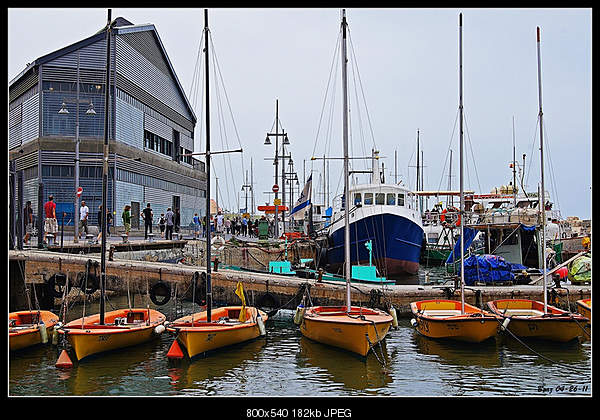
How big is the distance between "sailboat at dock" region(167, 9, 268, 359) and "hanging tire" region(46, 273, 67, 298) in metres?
5.56

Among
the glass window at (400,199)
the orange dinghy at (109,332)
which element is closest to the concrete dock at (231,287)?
the orange dinghy at (109,332)

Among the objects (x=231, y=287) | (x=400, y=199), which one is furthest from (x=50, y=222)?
(x=400, y=199)

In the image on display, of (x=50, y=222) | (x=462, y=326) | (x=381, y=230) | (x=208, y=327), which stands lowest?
(x=462, y=326)

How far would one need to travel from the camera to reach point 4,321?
10141 millimetres

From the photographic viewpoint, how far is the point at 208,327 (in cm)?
1460

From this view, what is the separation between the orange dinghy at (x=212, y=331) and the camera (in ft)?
46.2

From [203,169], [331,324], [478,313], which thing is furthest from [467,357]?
[203,169]

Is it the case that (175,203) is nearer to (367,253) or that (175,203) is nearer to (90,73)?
(90,73)

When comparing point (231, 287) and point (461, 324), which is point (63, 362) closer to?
point (231, 287)

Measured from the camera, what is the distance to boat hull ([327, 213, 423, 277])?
1179 inches

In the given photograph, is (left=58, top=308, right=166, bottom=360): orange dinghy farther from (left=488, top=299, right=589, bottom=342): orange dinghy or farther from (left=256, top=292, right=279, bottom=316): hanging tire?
(left=488, top=299, right=589, bottom=342): orange dinghy

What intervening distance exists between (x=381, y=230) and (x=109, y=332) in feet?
60.1

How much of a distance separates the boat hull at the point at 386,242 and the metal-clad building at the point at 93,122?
12974mm

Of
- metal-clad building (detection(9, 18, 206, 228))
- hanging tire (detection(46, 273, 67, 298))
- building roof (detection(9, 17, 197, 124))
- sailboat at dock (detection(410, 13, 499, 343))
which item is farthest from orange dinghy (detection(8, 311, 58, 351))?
building roof (detection(9, 17, 197, 124))
